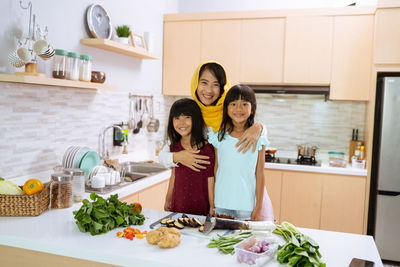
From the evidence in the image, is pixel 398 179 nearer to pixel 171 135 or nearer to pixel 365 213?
pixel 365 213

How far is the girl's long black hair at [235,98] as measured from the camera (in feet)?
6.07

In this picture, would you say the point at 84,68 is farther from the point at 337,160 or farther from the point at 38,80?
the point at 337,160

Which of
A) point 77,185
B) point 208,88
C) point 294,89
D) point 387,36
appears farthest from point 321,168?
point 77,185

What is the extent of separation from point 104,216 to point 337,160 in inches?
105

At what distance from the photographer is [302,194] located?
3.49 metres

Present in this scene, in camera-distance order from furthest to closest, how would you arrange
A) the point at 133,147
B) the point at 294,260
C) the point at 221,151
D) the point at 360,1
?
the point at 360,1
the point at 133,147
the point at 221,151
the point at 294,260

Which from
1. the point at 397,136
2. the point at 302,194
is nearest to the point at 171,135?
the point at 302,194

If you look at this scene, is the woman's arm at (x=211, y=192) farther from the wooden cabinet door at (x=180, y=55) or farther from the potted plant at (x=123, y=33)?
the wooden cabinet door at (x=180, y=55)

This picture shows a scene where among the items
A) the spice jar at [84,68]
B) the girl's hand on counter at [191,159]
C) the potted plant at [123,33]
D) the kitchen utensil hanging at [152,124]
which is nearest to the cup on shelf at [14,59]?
the spice jar at [84,68]

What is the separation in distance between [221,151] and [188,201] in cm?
34

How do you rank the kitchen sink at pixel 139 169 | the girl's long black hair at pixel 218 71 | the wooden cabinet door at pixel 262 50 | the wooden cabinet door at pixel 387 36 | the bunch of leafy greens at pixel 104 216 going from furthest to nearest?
1. the wooden cabinet door at pixel 262 50
2. the wooden cabinet door at pixel 387 36
3. the kitchen sink at pixel 139 169
4. the girl's long black hair at pixel 218 71
5. the bunch of leafy greens at pixel 104 216

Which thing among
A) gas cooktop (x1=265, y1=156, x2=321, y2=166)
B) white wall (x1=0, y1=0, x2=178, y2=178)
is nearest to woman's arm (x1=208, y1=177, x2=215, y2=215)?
white wall (x1=0, y1=0, x2=178, y2=178)

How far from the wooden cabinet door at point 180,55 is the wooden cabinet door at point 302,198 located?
1.47 meters

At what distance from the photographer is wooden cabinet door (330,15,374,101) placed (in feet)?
11.2
